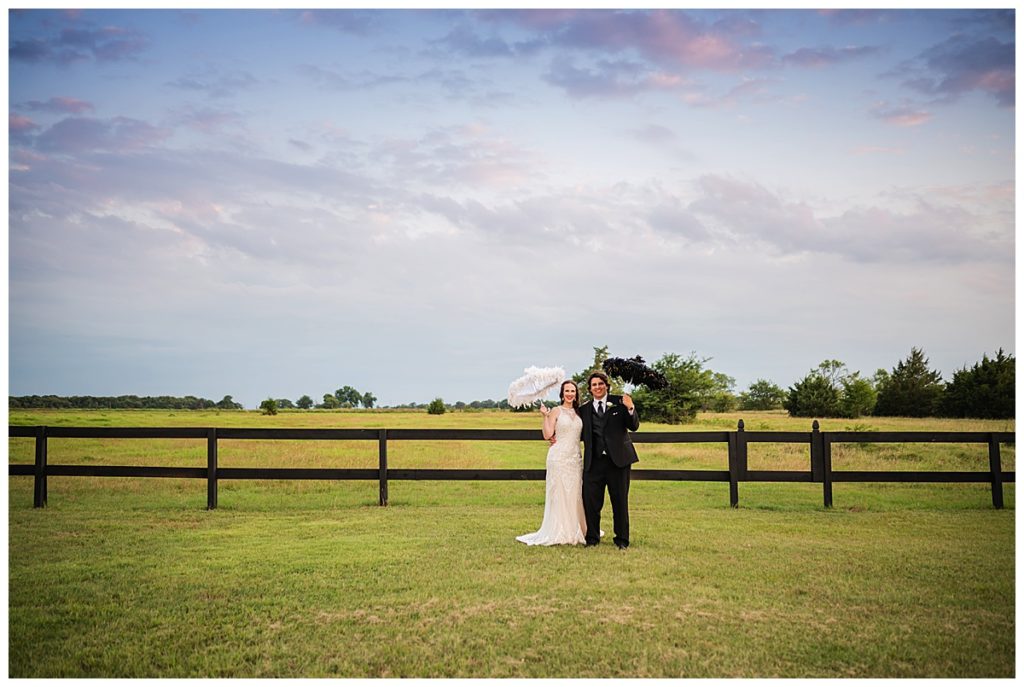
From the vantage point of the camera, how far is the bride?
8.39 m

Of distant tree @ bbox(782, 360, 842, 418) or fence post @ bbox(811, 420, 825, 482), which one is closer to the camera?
fence post @ bbox(811, 420, 825, 482)

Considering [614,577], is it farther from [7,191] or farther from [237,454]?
[237,454]

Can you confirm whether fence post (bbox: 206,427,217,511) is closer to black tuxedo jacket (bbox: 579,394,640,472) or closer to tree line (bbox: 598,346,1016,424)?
black tuxedo jacket (bbox: 579,394,640,472)

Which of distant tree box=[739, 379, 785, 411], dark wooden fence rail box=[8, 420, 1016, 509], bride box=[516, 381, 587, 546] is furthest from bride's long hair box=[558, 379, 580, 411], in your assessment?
distant tree box=[739, 379, 785, 411]

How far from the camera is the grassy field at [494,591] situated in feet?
15.9

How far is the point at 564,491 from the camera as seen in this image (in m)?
8.46

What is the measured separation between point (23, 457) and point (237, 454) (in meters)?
5.89

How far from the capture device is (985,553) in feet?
26.2

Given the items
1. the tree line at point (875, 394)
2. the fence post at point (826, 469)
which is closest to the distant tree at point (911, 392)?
the tree line at point (875, 394)

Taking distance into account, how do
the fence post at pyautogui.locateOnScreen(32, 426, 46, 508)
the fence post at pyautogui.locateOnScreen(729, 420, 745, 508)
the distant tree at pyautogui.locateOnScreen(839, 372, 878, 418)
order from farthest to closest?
the distant tree at pyautogui.locateOnScreen(839, 372, 878, 418)
the fence post at pyautogui.locateOnScreen(729, 420, 745, 508)
the fence post at pyautogui.locateOnScreen(32, 426, 46, 508)

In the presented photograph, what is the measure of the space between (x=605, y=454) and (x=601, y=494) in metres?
0.43

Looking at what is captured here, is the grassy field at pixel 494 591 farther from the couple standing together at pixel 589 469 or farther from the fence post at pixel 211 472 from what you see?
the couple standing together at pixel 589 469

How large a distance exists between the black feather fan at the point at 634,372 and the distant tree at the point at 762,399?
7918 cm

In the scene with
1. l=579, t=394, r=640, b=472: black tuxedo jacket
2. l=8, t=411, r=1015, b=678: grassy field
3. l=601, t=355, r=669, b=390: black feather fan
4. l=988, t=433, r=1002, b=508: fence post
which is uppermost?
l=601, t=355, r=669, b=390: black feather fan
